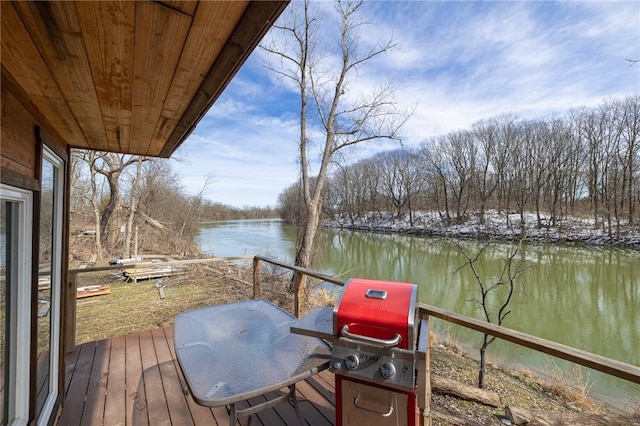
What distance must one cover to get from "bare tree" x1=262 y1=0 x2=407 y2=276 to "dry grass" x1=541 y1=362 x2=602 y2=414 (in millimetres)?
4778

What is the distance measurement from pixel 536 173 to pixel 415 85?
1750 cm

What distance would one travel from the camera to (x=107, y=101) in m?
1.34

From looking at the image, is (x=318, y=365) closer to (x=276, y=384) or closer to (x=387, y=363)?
(x=276, y=384)

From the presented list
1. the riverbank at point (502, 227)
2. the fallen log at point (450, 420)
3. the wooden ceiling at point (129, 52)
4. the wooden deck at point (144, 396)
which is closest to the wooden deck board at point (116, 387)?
the wooden deck at point (144, 396)

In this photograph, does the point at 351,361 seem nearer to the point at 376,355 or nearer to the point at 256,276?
the point at 376,355

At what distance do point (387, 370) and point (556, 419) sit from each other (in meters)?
2.23

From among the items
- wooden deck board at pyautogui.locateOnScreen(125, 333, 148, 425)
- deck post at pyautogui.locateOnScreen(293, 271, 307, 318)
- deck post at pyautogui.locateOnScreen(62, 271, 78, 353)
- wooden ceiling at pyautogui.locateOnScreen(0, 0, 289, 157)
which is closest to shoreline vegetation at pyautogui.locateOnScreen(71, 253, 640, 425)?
deck post at pyautogui.locateOnScreen(62, 271, 78, 353)

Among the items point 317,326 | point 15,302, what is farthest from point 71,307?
point 317,326

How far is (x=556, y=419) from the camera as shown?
2.39 meters

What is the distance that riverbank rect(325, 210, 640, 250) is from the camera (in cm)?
1514

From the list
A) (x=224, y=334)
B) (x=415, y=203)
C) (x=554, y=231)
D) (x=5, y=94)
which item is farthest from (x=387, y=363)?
(x=415, y=203)

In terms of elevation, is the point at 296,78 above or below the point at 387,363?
above

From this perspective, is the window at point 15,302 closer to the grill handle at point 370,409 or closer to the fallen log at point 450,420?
the grill handle at point 370,409

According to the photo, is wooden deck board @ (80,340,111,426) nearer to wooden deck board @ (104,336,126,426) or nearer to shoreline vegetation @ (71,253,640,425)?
wooden deck board @ (104,336,126,426)
